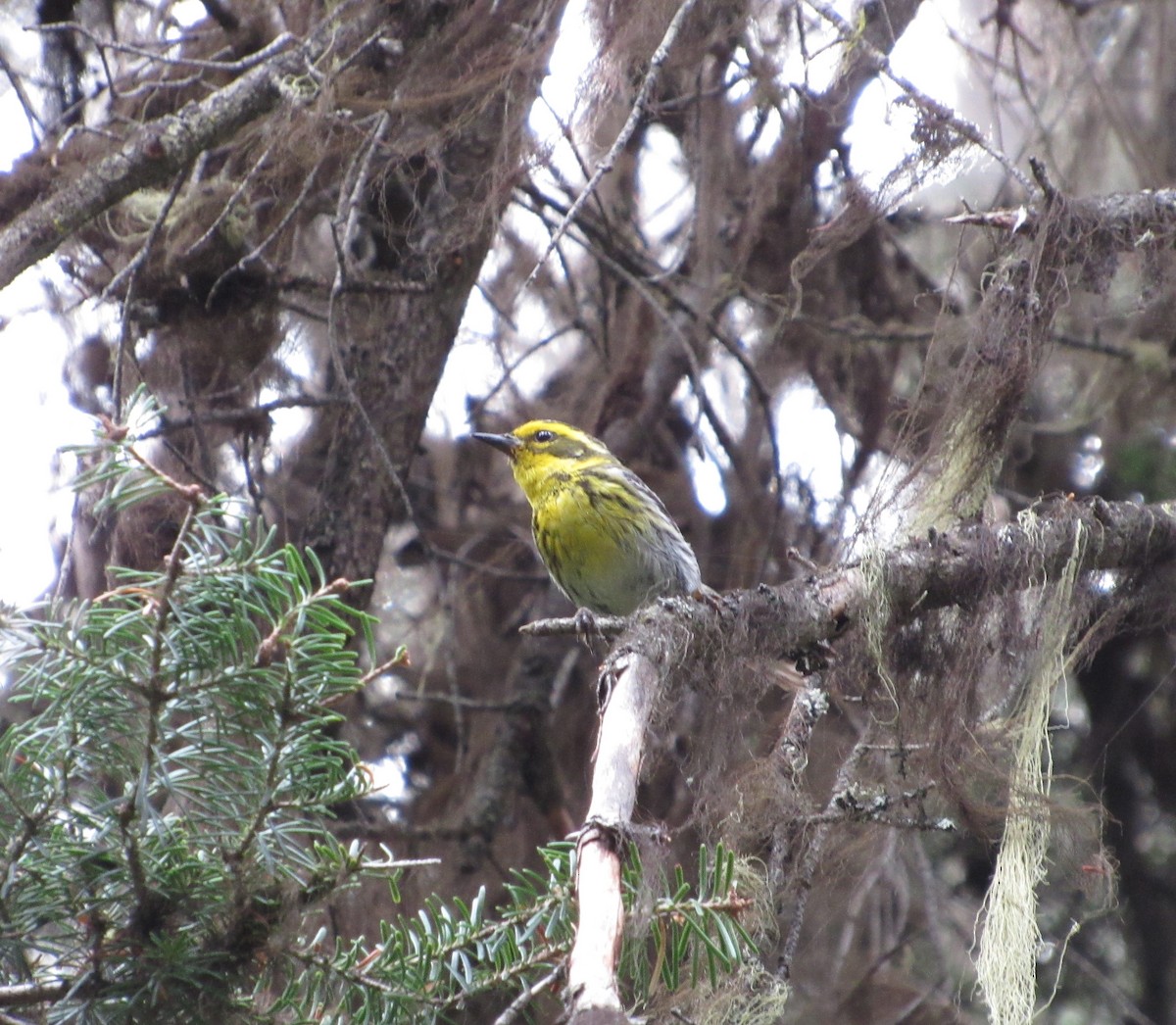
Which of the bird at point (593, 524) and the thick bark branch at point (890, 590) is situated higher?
the bird at point (593, 524)

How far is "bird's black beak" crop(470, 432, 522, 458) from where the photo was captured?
437 cm

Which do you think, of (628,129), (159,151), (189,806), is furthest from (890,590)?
(159,151)

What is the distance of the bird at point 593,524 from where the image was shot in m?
4.32

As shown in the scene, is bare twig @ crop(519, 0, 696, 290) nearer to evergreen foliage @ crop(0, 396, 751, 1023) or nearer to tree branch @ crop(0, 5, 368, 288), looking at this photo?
tree branch @ crop(0, 5, 368, 288)

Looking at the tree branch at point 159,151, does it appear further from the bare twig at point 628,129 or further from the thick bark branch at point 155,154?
the bare twig at point 628,129

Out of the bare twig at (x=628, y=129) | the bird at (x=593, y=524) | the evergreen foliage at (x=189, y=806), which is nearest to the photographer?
the evergreen foliage at (x=189, y=806)

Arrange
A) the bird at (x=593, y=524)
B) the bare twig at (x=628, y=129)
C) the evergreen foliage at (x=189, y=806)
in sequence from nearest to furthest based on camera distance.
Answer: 1. the evergreen foliage at (x=189, y=806)
2. the bare twig at (x=628, y=129)
3. the bird at (x=593, y=524)

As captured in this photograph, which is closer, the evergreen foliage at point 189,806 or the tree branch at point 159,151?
the evergreen foliage at point 189,806

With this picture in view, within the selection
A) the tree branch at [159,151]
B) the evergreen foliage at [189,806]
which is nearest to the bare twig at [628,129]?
the tree branch at [159,151]

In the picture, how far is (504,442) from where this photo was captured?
441 cm

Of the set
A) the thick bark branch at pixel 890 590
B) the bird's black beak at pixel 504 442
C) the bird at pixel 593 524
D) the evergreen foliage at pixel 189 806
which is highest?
the bird's black beak at pixel 504 442

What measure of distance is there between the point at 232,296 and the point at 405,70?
2.69ft

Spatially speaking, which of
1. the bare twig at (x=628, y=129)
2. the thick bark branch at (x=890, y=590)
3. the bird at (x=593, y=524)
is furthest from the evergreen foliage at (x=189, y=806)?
the bird at (x=593, y=524)

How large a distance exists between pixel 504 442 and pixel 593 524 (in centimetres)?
42
